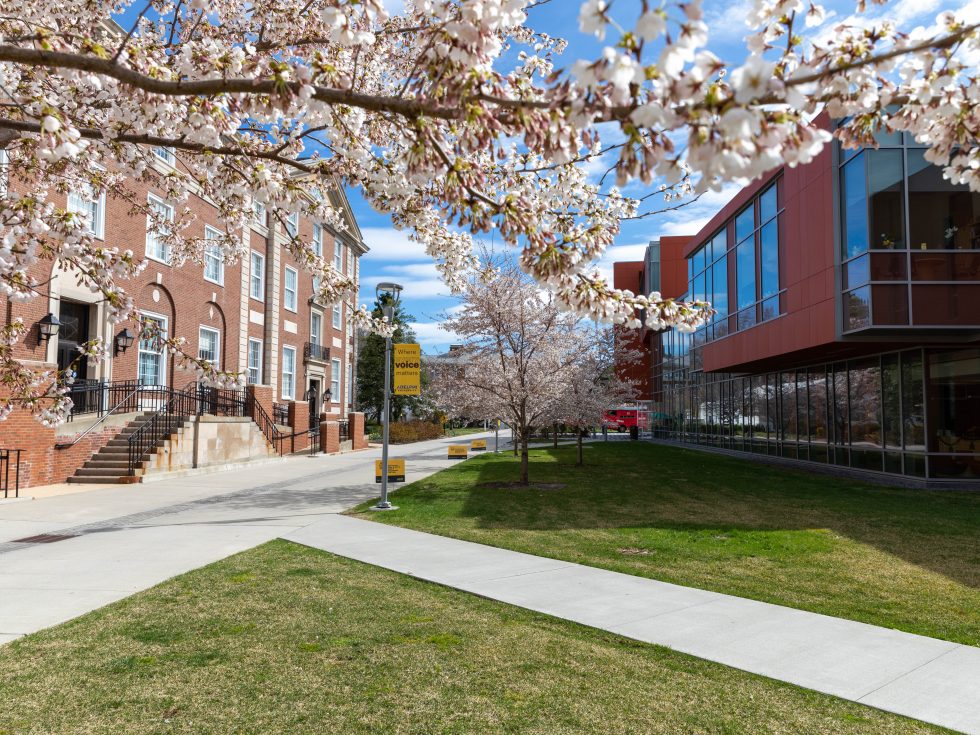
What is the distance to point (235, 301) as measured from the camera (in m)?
28.5

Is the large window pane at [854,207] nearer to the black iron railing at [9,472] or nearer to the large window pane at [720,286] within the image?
the large window pane at [720,286]

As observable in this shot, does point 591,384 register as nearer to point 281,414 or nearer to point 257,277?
point 281,414

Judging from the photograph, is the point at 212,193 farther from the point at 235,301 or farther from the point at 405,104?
the point at 235,301

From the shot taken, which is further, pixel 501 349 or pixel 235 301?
pixel 235 301

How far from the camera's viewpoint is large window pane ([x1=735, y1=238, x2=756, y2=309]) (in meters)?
23.2

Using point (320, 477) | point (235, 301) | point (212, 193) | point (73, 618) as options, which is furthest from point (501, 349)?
point (235, 301)

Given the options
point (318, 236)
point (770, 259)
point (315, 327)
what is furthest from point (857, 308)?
point (315, 327)

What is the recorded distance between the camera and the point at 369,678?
171 inches

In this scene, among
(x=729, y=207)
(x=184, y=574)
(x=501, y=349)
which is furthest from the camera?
(x=729, y=207)

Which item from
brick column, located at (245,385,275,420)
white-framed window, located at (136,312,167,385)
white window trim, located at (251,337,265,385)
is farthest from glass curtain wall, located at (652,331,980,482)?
white-framed window, located at (136,312,167,385)

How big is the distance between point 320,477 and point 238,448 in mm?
5340

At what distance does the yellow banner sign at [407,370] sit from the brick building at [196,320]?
2484 millimetres

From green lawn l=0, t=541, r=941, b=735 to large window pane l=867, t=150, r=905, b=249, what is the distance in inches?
534

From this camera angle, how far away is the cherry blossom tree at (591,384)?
19.2 m
